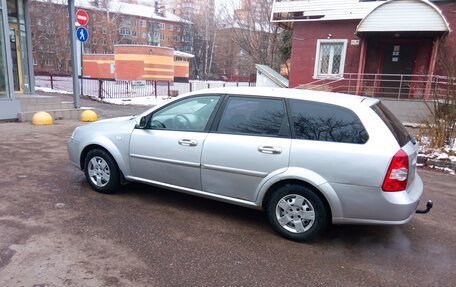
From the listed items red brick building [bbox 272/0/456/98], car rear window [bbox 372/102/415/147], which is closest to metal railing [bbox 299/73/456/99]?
red brick building [bbox 272/0/456/98]

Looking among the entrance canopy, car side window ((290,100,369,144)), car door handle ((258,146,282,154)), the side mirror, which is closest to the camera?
car side window ((290,100,369,144))

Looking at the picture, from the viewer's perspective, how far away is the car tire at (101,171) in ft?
15.7

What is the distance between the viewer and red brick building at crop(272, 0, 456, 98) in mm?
14133

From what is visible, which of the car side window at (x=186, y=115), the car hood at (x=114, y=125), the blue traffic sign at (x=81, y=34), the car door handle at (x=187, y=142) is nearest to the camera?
the car door handle at (x=187, y=142)

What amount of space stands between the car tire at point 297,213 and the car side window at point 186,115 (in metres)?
1.20

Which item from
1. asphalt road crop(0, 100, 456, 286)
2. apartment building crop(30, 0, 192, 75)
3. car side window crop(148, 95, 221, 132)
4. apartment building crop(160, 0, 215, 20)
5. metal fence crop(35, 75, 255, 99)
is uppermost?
apartment building crop(160, 0, 215, 20)

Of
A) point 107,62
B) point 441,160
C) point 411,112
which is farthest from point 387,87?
point 107,62

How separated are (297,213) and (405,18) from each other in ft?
43.6

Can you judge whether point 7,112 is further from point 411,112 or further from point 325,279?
point 411,112

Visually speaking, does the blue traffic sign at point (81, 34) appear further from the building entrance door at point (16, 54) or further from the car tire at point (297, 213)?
the car tire at point (297, 213)

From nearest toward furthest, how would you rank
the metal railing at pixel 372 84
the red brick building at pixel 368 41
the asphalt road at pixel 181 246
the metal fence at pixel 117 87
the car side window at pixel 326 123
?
the asphalt road at pixel 181 246 < the car side window at pixel 326 123 < the red brick building at pixel 368 41 < the metal railing at pixel 372 84 < the metal fence at pixel 117 87

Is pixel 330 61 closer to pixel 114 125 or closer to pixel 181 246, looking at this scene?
pixel 114 125

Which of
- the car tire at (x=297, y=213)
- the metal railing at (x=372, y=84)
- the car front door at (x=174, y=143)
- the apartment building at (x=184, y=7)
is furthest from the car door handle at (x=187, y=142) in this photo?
the apartment building at (x=184, y=7)

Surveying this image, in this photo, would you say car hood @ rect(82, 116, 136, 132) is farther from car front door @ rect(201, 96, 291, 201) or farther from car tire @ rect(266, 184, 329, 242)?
car tire @ rect(266, 184, 329, 242)
